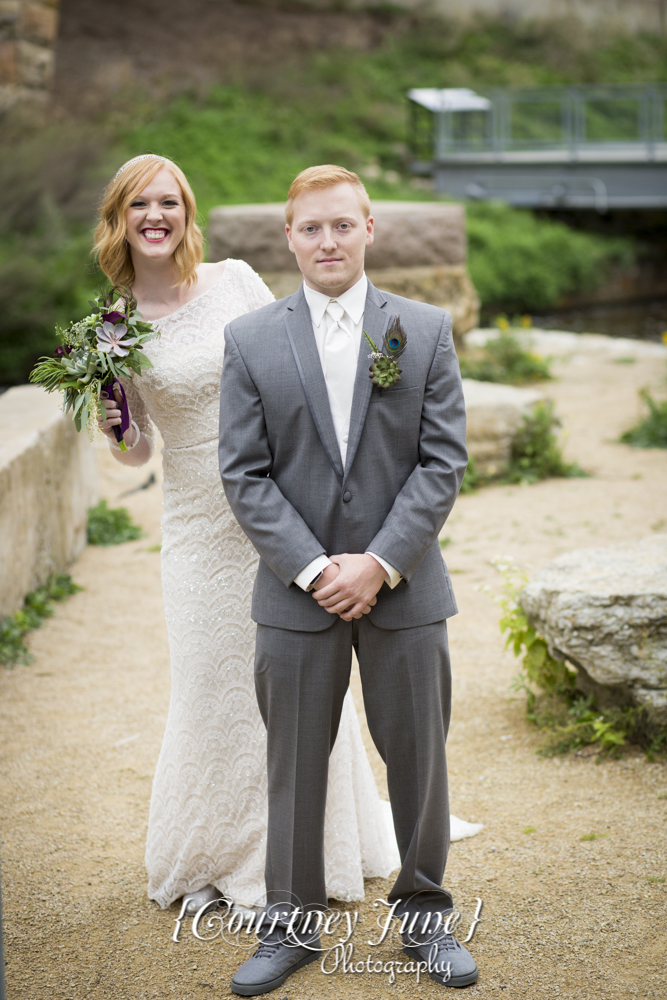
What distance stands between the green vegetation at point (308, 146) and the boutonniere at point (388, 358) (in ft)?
18.4

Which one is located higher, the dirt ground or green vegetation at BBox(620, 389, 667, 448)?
green vegetation at BBox(620, 389, 667, 448)

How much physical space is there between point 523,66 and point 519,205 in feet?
32.6

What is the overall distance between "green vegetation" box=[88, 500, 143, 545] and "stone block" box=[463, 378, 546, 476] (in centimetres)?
258

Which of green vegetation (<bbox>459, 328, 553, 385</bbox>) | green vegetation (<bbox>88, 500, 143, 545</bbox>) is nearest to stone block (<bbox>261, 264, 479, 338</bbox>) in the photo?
green vegetation (<bbox>459, 328, 553, 385</bbox>)

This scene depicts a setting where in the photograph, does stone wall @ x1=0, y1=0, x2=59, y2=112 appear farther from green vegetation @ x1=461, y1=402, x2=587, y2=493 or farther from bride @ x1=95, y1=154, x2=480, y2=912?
bride @ x1=95, y1=154, x2=480, y2=912

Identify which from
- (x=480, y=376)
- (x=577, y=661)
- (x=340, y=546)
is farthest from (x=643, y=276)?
(x=340, y=546)

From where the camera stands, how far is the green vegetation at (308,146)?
12.6 m

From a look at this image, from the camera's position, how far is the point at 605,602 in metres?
3.37

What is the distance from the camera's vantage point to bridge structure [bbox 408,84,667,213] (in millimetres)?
17391

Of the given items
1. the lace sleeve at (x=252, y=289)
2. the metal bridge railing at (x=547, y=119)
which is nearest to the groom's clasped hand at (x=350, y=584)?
the lace sleeve at (x=252, y=289)

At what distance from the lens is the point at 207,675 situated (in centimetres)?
280

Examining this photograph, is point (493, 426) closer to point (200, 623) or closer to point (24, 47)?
point (200, 623)

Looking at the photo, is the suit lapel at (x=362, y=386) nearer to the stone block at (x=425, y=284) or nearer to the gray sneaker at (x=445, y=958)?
the gray sneaker at (x=445, y=958)

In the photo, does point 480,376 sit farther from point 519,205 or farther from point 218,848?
point 519,205
